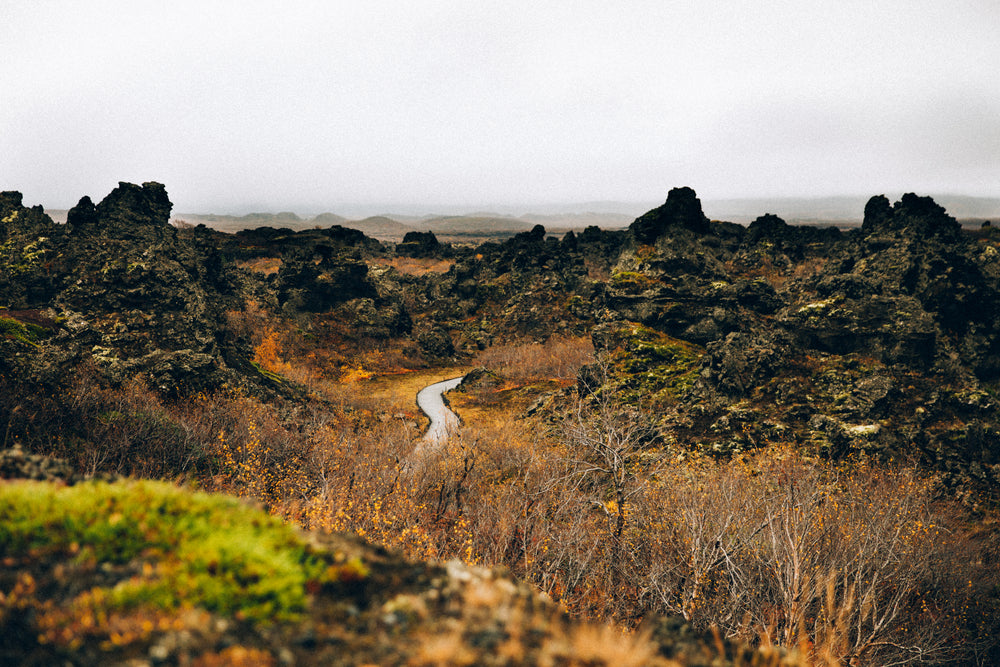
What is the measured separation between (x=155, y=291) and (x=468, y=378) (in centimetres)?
2400

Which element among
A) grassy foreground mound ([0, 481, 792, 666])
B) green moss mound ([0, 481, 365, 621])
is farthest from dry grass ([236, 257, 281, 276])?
grassy foreground mound ([0, 481, 792, 666])

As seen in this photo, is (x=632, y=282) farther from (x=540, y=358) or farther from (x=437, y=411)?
(x=437, y=411)

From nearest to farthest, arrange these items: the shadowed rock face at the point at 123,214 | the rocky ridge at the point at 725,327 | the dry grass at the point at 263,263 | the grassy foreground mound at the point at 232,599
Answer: the grassy foreground mound at the point at 232,599 → the rocky ridge at the point at 725,327 → the shadowed rock face at the point at 123,214 → the dry grass at the point at 263,263

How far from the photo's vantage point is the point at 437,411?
34.4 metres

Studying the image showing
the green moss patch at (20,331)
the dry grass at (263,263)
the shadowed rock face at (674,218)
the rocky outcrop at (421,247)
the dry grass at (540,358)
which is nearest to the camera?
the green moss patch at (20,331)

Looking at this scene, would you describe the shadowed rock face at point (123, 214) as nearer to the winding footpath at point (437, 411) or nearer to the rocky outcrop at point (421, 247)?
the winding footpath at point (437, 411)

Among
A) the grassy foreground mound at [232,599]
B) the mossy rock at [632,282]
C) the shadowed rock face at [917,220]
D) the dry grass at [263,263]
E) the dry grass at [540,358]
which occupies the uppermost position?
the shadowed rock face at [917,220]

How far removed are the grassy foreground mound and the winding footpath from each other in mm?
17800

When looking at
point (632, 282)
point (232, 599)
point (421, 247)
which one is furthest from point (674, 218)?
point (421, 247)

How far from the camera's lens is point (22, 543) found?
11.1ft

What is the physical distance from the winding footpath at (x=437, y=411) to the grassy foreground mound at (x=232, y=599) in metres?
17.8

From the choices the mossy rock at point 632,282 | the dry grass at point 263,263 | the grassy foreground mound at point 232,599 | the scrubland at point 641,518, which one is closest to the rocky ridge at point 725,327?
the mossy rock at point 632,282

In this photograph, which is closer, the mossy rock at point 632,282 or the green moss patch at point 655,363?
the green moss patch at point 655,363

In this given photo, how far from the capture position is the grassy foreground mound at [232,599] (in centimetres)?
289
